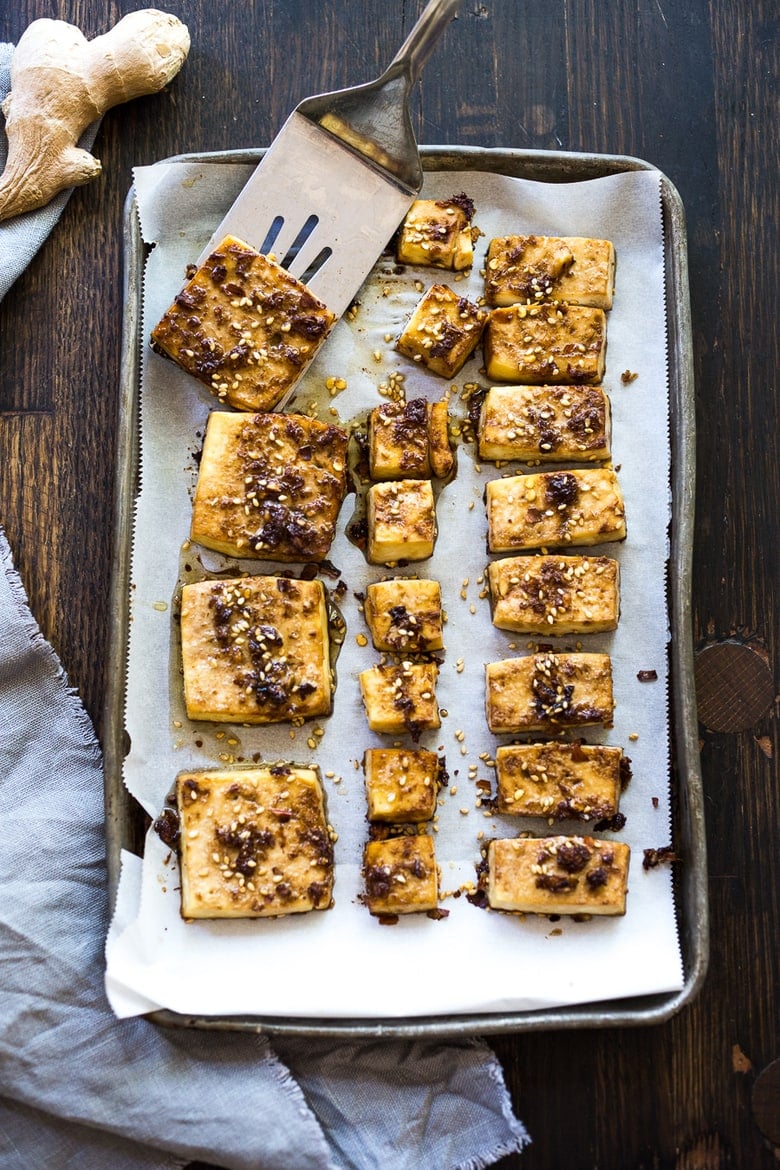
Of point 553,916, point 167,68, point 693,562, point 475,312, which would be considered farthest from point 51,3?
point 553,916

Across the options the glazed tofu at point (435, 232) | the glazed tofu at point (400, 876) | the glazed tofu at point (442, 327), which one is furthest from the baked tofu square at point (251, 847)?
the glazed tofu at point (435, 232)

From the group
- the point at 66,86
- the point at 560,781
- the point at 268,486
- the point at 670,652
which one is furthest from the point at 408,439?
the point at 66,86

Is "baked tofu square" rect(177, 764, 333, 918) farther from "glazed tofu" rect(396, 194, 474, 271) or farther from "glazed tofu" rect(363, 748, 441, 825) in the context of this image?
"glazed tofu" rect(396, 194, 474, 271)

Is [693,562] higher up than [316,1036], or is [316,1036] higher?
[693,562]

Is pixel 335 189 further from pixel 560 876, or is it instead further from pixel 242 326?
pixel 560 876

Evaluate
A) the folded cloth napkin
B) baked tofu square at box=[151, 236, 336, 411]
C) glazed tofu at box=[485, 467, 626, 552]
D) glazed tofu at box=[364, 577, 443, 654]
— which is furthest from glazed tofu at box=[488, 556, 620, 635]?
the folded cloth napkin

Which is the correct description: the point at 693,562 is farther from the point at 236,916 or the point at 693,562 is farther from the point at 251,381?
the point at 236,916
